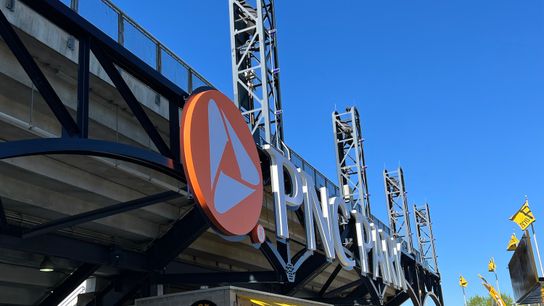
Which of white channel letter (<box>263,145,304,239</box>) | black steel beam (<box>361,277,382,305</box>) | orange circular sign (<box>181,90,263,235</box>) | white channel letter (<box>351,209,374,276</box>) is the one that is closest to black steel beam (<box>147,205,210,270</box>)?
white channel letter (<box>263,145,304,239</box>)

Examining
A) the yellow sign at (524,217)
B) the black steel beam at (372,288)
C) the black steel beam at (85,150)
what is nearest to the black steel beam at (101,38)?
the black steel beam at (85,150)

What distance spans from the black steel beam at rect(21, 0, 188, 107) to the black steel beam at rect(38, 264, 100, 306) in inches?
183

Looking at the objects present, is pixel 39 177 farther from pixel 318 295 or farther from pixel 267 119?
pixel 318 295

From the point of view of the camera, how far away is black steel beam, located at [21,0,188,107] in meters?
7.58

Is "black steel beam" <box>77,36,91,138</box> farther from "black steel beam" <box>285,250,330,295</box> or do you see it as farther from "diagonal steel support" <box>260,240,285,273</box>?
"black steel beam" <box>285,250,330,295</box>

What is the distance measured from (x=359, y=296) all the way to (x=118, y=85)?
22396mm

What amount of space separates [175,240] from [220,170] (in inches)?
162

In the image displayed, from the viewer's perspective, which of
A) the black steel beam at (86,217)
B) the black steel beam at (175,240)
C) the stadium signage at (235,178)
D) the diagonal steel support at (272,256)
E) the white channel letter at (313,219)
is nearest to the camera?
the stadium signage at (235,178)

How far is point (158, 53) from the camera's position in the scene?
12.1 metres

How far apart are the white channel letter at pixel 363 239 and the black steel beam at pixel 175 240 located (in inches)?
293

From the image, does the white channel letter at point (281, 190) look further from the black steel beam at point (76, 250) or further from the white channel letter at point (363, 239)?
the white channel letter at point (363, 239)

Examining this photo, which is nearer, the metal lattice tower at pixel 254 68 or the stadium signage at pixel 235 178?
the stadium signage at pixel 235 178

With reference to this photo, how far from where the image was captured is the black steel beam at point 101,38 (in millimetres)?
7578

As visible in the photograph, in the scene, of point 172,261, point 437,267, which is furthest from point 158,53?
point 437,267
